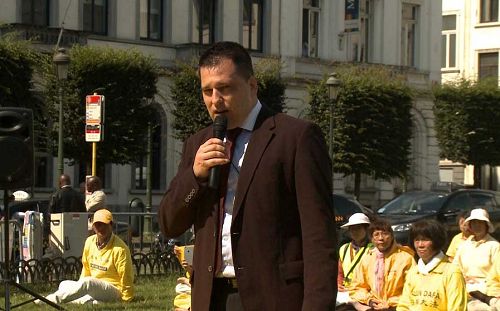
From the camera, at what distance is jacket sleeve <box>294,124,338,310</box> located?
4914 millimetres

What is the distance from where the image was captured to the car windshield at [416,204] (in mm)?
26031

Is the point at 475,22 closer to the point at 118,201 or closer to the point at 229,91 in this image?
the point at 118,201

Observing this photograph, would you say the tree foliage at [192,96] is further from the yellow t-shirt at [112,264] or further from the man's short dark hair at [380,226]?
the man's short dark hair at [380,226]

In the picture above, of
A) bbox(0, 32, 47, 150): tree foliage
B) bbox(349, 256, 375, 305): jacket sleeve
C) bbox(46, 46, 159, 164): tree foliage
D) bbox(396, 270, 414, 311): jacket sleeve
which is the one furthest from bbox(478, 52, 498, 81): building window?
bbox(396, 270, 414, 311): jacket sleeve

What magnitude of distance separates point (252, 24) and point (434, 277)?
35.1m

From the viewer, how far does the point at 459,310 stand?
Answer: 10344 mm

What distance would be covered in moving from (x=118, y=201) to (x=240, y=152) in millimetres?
34930

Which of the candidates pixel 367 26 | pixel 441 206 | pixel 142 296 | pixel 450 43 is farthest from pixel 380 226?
pixel 450 43

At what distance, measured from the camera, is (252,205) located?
5.03 meters

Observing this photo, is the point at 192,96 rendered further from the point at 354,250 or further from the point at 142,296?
the point at 354,250

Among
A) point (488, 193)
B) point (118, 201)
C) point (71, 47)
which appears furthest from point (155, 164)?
point (488, 193)

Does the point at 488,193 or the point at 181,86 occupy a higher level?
the point at 181,86

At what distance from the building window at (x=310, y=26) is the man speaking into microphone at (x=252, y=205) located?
1664 inches

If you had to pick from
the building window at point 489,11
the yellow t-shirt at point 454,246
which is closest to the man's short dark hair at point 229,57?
the yellow t-shirt at point 454,246
